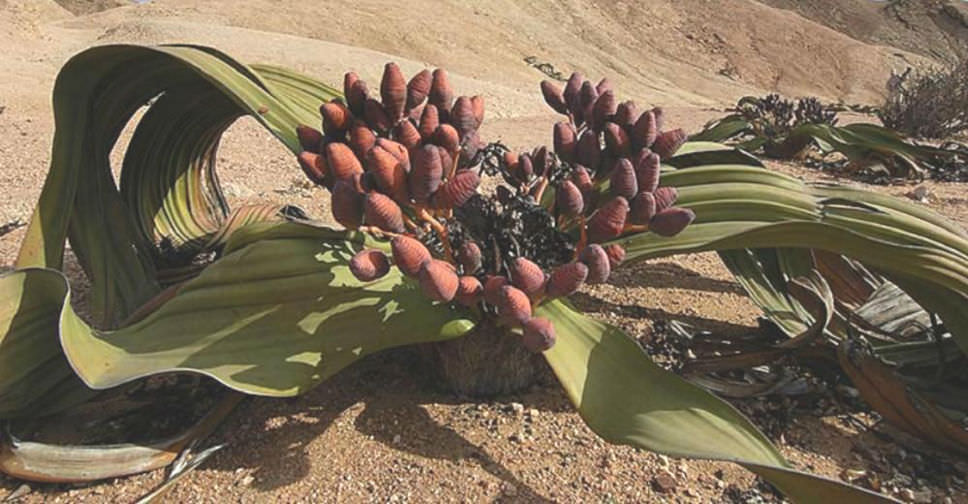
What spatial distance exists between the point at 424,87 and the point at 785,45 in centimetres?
1684

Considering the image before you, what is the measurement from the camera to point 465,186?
60 cm

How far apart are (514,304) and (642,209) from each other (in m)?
0.16

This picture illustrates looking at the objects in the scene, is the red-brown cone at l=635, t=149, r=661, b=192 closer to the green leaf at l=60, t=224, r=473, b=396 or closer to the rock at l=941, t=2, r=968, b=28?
the green leaf at l=60, t=224, r=473, b=396

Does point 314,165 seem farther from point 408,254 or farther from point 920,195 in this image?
point 920,195

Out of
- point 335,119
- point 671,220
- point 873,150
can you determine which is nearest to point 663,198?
point 671,220

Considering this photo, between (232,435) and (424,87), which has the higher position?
(424,87)

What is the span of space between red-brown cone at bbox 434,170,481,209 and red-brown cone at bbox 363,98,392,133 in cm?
14

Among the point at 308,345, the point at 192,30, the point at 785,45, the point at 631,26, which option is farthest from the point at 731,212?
the point at 785,45

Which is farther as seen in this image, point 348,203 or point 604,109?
point 604,109

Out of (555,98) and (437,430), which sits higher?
(555,98)

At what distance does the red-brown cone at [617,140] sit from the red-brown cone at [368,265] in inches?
11.8

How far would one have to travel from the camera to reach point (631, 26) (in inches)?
586

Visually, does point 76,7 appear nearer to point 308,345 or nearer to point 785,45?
point 785,45

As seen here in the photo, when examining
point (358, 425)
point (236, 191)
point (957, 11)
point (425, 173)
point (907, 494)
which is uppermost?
point (957, 11)
